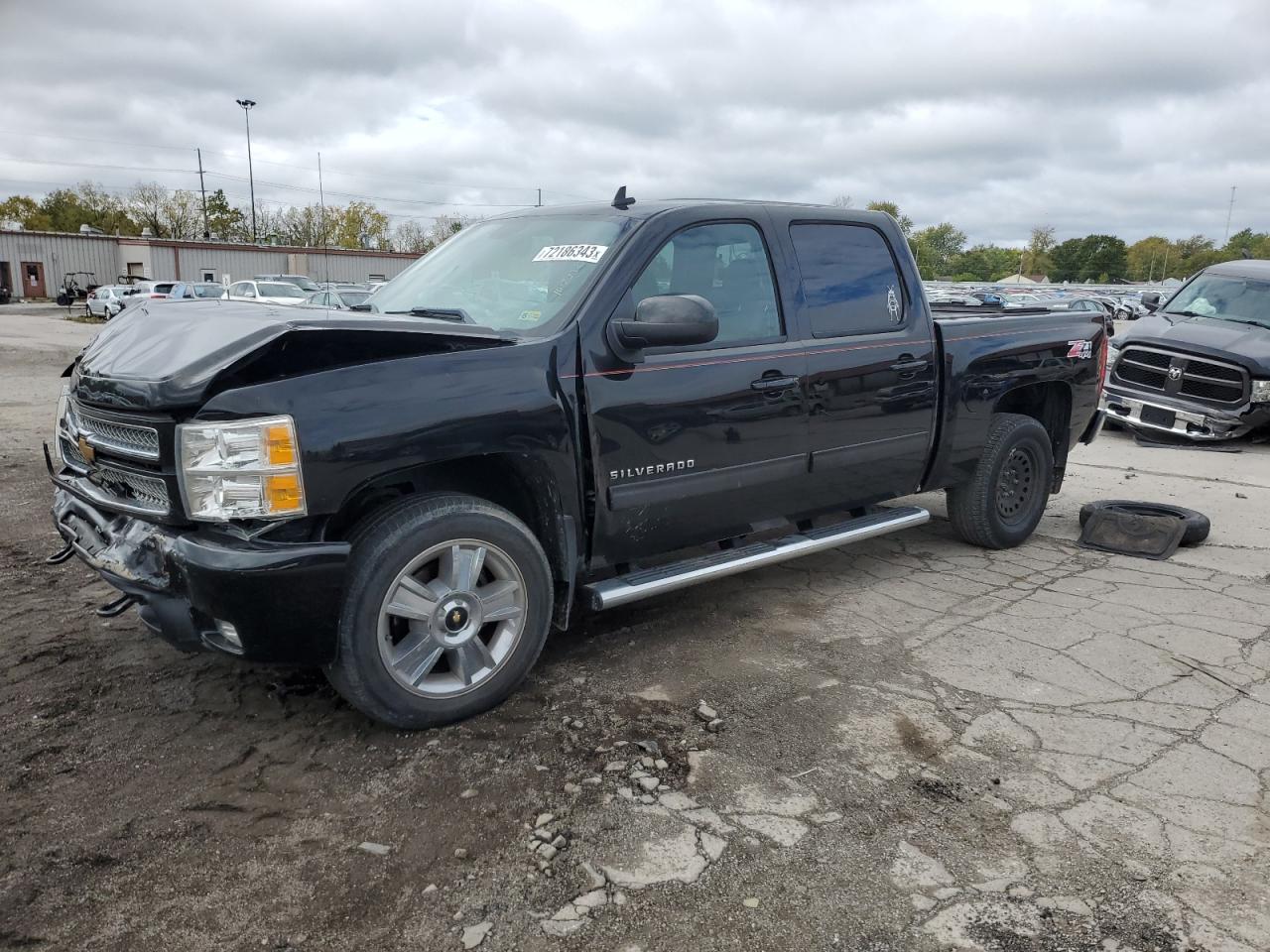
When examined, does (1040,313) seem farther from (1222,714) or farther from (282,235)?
(282,235)

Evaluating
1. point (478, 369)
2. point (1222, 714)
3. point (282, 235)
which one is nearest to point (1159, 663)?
point (1222, 714)

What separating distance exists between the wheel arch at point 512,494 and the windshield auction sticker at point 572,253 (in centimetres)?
95

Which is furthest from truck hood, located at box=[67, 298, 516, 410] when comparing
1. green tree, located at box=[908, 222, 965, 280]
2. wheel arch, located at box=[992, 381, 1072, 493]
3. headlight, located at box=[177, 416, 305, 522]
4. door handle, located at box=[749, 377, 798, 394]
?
green tree, located at box=[908, 222, 965, 280]

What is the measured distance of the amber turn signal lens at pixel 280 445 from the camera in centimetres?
280

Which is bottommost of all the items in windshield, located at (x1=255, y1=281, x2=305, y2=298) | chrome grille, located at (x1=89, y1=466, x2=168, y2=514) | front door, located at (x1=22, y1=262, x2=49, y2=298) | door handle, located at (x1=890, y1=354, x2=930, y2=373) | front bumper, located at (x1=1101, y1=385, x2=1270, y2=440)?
front bumper, located at (x1=1101, y1=385, x2=1270, y2=440)

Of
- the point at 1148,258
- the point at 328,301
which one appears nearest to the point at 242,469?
the point at 328,301

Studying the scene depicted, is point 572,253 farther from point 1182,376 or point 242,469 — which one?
point 1182,376

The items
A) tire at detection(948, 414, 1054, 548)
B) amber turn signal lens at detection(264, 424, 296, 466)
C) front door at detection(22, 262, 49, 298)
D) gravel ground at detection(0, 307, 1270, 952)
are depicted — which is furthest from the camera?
front door at detection(22, 262, 49, 298)

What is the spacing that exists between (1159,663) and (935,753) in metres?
1.51

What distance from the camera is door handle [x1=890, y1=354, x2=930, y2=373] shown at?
469 cm

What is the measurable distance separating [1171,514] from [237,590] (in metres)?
5.81

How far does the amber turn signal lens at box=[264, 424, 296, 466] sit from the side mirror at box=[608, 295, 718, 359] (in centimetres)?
129

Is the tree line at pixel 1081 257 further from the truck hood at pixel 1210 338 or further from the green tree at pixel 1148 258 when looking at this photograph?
the truck hood at pixel 1210 338

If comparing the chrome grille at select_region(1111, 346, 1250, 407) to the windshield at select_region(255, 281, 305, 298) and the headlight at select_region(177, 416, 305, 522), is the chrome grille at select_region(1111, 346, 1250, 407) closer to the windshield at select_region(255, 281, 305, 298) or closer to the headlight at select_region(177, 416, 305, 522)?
the headlight at select_region(177, 416, 305, 522)
